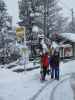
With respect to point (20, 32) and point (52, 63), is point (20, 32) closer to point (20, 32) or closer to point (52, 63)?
point (20, 32)

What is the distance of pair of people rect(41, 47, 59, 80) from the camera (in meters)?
23.3

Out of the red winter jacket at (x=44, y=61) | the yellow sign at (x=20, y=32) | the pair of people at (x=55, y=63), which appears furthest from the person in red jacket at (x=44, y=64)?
the yellow sign at (x=20, y=32)

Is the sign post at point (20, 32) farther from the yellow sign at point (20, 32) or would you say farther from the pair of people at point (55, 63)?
the pair of people at point (55, 63)

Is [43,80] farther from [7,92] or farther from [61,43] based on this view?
[61,43]

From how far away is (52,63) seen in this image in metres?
24.0

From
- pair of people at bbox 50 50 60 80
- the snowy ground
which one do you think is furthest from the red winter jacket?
the snowy ground

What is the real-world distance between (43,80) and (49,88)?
3.10 metres

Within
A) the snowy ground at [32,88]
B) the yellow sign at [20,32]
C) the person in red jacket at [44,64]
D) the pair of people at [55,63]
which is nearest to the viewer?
the snowy ground at [32,88]

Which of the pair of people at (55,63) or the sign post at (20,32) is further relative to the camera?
the sign post at (20,32)

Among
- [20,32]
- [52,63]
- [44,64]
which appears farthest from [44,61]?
[20,32]

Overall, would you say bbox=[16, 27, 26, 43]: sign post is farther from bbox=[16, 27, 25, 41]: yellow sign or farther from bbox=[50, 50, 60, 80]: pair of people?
bbox=[50, 50, 60, 80]: pair of people

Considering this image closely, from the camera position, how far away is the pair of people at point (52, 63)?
76.4ft

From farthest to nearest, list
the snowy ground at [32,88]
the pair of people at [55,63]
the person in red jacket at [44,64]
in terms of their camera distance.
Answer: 1. the pair of people at [55,63]
2. the person in red jacket at [44,64]
3. the snowy ground at [32,88]

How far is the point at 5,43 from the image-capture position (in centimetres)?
7819
